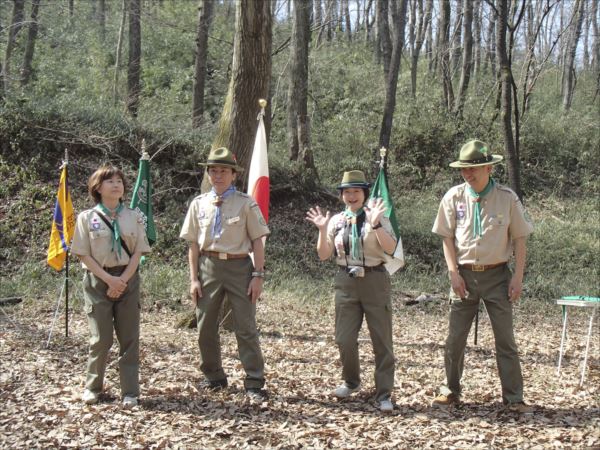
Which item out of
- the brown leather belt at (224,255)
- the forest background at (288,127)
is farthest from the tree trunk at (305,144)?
the brown leather belt at (224,255)

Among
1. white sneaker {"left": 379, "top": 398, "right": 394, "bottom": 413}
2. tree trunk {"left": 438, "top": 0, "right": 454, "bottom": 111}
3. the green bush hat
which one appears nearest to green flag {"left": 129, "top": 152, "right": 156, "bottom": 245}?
white sneaker {"left": 379, "top": 398, "right": 394, "bottom": 413}

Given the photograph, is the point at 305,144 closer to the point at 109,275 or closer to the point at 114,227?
the point at 114,227

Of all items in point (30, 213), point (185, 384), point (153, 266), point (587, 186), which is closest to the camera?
point (185, 384)

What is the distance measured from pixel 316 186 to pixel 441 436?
11.9m

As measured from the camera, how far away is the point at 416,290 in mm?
11836

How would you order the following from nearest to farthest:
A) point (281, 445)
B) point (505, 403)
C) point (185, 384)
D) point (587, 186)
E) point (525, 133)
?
point (281, 445)
point (505, 403)
point (185, 384)
point (587, 186)
point (525, 133)

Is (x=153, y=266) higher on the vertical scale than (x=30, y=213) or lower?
lower

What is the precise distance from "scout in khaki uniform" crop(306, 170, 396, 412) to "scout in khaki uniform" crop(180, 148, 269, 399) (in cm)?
61

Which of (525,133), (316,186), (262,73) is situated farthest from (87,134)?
(525,133)

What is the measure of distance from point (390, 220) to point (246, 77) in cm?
266

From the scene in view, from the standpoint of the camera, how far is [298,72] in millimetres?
16562

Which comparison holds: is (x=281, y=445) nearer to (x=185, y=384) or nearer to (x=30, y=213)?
(x=185, y=384)

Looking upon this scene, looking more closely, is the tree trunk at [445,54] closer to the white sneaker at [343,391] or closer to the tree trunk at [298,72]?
the tree trunk at [298,72]

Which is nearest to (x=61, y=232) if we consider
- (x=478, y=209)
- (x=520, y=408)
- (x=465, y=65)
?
(x=478, y=209)
